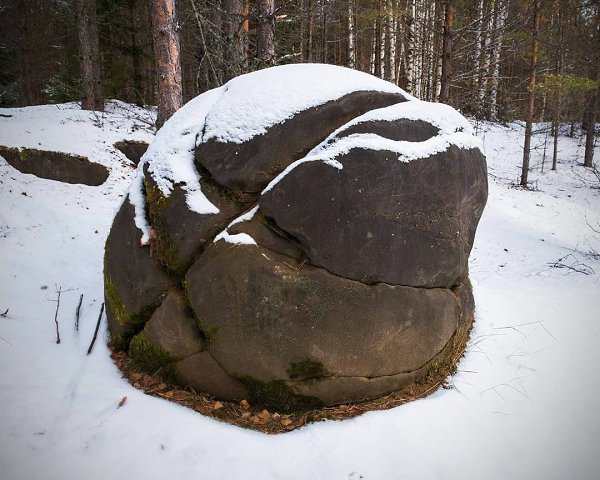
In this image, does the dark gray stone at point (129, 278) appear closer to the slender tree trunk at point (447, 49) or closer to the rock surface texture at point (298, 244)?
the rock surface texture at point (298, 244)

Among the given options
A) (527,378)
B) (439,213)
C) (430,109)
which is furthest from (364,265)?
(527,378)

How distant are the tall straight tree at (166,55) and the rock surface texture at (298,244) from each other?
346cm

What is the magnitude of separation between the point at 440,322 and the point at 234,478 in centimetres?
228

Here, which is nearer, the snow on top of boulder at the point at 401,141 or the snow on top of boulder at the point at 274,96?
the snow on top of boulder at the point at 401,141

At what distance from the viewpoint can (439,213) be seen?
3.38 m

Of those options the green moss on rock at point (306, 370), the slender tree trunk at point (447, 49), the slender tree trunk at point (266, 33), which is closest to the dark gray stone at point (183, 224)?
the green moss on rock at point (306, 370)

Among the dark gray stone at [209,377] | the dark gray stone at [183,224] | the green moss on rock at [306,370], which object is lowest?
the dark gray stone at [209,377]

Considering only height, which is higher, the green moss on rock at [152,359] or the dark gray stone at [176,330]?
the dark gray stone at [176,330]

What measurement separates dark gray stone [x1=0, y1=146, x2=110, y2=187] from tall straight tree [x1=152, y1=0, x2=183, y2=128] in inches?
99.3

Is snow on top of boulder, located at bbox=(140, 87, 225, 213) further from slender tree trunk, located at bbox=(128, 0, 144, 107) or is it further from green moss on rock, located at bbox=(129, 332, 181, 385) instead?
slender tree trunk, located at bbox=(128, 0, 144, 107)

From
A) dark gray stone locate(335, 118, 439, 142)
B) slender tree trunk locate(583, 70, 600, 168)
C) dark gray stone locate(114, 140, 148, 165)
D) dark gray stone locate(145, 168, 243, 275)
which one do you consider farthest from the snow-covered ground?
slender tree trunk locate(583, 70, 600, 168)

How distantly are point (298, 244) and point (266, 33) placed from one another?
5.42 meters

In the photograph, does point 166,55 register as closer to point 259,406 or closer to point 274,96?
point 274,96

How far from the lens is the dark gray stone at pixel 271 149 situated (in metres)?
3.15
